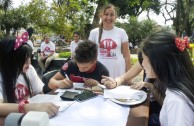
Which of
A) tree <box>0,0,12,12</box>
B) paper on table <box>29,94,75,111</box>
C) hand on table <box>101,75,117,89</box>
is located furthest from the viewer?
tree <box>0,0,12,12</box>

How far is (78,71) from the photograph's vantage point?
244 cm

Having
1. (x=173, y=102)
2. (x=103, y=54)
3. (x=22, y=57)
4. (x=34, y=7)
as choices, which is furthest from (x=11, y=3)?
(x=173, y=102)

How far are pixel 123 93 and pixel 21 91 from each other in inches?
27.5

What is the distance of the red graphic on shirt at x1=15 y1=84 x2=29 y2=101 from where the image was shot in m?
1.78

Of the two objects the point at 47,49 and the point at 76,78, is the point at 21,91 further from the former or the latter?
the point at 47,49

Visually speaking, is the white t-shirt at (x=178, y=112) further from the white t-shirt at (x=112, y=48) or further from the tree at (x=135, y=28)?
the tree at (x=135, y=28)

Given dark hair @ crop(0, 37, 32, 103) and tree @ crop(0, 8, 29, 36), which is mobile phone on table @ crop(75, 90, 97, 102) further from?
tree @ crop(0, 8, 29, 36)

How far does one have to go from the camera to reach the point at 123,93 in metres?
1.79

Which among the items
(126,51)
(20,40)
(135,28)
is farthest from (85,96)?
(135,28)

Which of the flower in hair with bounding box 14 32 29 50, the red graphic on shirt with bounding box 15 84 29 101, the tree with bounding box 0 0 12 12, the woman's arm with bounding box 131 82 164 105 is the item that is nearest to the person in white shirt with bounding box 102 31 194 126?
the woman's arm with bounding box 131 82 164 105

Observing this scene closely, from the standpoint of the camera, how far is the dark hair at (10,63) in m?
1.62

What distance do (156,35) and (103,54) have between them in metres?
1.72

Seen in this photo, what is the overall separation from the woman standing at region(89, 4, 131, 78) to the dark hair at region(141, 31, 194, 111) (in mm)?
1683

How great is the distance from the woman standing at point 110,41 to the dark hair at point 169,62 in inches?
66.3
